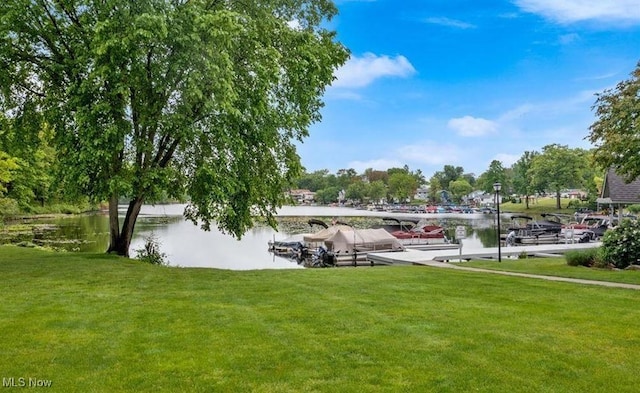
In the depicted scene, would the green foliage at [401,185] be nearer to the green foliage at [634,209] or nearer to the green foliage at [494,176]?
the green foliage at [494,176]

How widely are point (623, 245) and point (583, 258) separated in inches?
66.2

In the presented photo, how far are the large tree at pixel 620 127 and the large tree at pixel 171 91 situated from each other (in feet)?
31.6

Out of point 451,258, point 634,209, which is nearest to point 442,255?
point 451,258

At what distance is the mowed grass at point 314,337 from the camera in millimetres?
4957

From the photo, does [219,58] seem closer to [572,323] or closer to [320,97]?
[320,97]

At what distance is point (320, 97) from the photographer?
18.4 m

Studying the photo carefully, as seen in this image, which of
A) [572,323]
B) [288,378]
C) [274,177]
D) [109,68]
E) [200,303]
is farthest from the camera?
[274,177]

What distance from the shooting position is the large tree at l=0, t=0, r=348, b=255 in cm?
1235

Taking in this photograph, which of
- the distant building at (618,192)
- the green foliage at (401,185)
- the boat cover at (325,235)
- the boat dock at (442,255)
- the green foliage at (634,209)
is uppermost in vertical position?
the green foliage at (401,185)

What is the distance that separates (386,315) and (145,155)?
11.1 meters

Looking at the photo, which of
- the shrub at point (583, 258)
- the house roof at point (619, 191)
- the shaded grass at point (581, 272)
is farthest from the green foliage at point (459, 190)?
the shrub at point (583, 258)

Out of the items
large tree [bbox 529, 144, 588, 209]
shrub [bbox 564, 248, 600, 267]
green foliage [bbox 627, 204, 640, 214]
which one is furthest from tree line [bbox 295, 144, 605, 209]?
green foliage [bbox 627, 204, 640, 214]

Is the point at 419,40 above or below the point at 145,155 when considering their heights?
above

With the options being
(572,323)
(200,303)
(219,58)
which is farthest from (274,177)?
(572,323)
